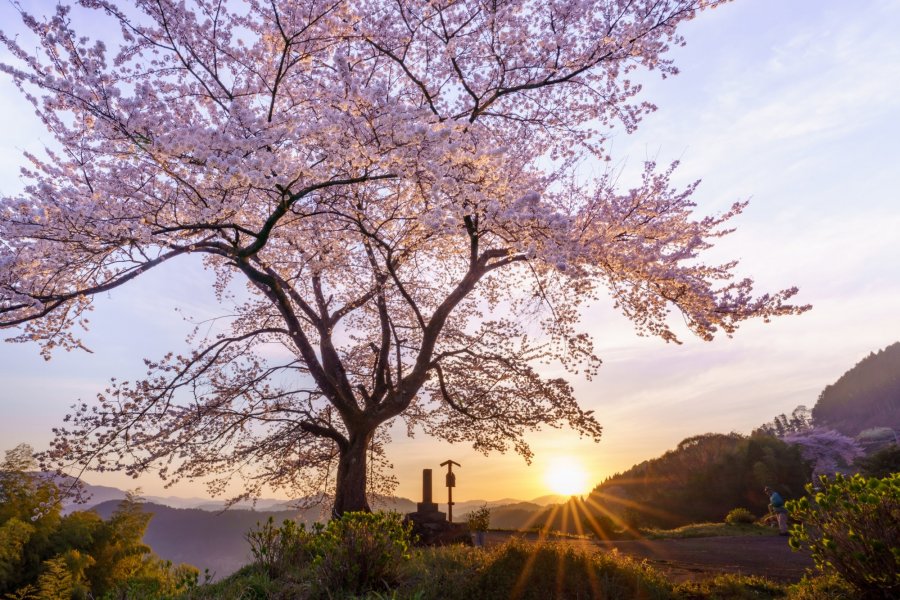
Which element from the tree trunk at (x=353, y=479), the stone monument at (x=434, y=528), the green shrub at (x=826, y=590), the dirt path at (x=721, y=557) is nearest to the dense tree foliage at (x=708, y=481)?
the dirt path at (x=721, y=557)

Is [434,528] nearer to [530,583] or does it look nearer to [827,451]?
[530,583]

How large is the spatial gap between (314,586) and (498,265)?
827 cm

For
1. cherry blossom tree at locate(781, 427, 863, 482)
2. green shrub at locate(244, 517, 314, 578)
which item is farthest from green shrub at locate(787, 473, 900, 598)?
cherry blossom tree at locate(781, 427, 863, 482)

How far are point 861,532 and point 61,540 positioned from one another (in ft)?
41.8

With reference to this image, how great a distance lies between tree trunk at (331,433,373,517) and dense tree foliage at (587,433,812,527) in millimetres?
14121

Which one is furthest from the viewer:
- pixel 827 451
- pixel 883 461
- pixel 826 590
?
pixel 827 451

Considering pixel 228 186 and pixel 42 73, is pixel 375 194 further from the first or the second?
pixel 42 73

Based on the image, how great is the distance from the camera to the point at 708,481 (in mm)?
25469

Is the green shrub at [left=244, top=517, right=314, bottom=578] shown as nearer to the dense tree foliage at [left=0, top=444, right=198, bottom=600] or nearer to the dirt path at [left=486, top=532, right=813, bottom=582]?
the dense tree foliage at [left=0, top=444, right=198, bottom=600]

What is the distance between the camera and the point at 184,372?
13.1 metres

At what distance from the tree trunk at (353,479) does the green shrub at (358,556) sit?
19.9 ft

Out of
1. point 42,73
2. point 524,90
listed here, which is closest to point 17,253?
point 42,73

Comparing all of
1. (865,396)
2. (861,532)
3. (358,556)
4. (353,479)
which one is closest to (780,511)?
(353,479)

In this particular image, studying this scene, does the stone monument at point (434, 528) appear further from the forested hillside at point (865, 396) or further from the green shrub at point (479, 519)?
the forested hillside at point (865, 396)
